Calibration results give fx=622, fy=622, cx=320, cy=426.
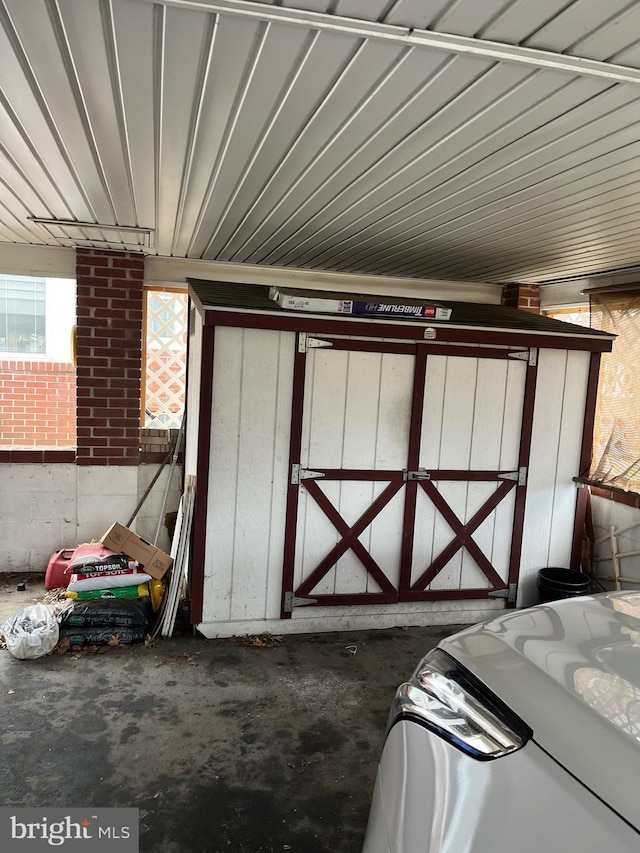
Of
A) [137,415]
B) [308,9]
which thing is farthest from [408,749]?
[137,415]

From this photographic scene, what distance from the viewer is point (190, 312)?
18.6ft

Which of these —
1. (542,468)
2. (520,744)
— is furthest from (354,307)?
(520,744)

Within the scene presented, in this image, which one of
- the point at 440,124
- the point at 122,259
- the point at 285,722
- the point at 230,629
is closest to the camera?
the point at 440,124

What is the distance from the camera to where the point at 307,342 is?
174 inches

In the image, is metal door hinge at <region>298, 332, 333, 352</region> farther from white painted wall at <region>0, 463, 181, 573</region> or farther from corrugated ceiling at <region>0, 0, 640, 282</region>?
white painted wall at <region>0, 463, 181, 573</region>

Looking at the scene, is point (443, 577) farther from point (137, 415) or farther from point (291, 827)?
point (137, 415)

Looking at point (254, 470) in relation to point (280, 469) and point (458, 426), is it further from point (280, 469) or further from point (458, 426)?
point (458, 426)

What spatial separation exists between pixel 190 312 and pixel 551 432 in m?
3.31

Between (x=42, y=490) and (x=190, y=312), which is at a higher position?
(x=190, y=312)

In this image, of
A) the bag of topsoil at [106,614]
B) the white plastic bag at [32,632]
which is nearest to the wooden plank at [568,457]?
the bag of topsoil at [106,614]

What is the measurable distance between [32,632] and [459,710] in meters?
3.55

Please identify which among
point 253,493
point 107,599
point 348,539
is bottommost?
point 107,599

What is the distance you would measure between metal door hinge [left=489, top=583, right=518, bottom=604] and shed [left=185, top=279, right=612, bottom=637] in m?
0.02

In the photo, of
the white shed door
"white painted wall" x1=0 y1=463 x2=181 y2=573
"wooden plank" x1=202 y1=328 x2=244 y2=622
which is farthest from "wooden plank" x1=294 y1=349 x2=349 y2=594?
"white painted wall" x1=0 y1=463 x2=181 y2=573
